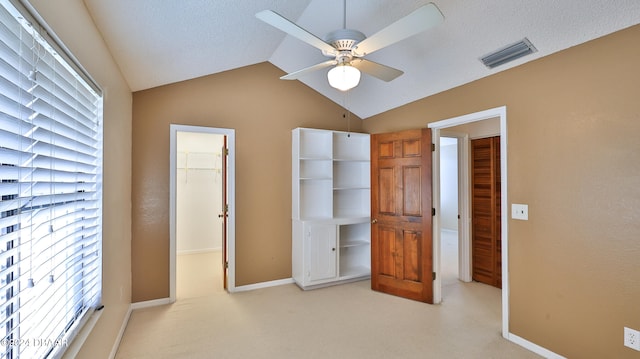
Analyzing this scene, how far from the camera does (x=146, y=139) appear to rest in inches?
133

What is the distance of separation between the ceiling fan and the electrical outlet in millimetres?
2338

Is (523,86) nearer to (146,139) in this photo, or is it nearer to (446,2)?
(446,2)

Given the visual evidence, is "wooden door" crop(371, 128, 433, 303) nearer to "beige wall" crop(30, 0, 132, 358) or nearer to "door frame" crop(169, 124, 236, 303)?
"door frame" crop(169, 124, 236, 303)

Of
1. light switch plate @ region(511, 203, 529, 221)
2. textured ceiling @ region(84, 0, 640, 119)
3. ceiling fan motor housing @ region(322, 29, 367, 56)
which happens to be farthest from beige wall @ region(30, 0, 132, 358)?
light switch plate @ region(511, 203, 529, 221)

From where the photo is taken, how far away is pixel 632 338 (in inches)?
77.1

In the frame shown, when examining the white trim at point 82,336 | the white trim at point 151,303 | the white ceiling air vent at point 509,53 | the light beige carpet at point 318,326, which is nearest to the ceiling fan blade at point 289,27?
the white ceiling air vent at point 509,53

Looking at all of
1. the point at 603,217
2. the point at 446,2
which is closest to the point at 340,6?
the point at 446,2

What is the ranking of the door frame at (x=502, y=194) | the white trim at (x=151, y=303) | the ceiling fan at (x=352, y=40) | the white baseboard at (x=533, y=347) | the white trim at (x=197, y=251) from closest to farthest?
the ceiling fan at (x=352, y=40) < the white baseboard at (x=533, y=347) < the door frame at (x=502, y=194) < the white trim at (x=151, y=303) < the white trim at (x=197, y=251)


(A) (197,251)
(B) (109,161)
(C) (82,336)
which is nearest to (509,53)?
(B) (109,161)

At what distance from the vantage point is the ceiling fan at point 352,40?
1578 millimetres

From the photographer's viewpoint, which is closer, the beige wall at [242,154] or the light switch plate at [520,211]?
the light switch plate at [520,211]

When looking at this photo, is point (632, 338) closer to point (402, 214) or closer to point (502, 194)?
point (502, 194)

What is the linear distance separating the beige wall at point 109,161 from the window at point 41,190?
0.48ft

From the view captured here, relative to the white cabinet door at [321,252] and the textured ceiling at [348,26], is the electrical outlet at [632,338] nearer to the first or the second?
the textured ceiling at [348,26]
